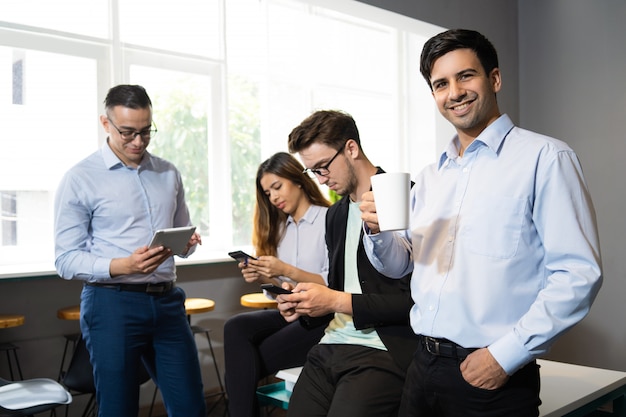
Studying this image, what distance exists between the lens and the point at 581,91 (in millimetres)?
4648

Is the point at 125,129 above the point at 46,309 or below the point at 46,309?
above

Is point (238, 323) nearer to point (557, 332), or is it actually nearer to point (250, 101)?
point (557, 332)

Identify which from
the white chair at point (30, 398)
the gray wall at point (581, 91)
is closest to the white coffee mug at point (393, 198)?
the white chair at point (30, 398)

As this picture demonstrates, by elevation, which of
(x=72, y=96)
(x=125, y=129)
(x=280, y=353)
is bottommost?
(x=280, y=353)

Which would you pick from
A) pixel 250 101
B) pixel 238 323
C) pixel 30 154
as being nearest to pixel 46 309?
pixel 30 154

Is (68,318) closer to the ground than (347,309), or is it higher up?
closer to the ground

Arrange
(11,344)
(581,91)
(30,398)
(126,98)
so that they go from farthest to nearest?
1. (581,91)
2. (11,344)
3. (126,98)
4. (30,398)

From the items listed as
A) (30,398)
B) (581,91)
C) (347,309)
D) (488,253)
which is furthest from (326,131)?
(581,91)

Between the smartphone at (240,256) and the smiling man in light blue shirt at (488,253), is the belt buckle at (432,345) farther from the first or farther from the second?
the smartphone at (240,256)

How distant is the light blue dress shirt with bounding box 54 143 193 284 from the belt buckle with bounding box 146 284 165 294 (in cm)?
3

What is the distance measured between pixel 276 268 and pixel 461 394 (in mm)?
1288

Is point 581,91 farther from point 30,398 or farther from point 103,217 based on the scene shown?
point 30,398

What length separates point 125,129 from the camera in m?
2.42

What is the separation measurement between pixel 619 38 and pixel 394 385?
12.5 feet
